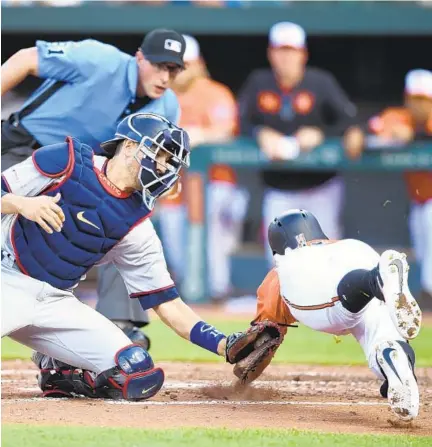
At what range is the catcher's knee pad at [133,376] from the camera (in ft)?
14.8

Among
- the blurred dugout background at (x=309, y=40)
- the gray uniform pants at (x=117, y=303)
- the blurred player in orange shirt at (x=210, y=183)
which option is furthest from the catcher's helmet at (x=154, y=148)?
the blurred dugout background at (x=309, y=40)

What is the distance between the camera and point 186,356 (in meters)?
6.85

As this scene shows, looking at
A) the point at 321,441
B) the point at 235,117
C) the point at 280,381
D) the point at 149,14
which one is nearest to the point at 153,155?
the point at 321,441

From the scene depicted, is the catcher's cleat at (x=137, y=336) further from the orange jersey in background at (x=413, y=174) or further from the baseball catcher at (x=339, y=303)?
the orange jersey in background at (x=413, y=174)

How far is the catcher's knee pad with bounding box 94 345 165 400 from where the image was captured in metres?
4.52

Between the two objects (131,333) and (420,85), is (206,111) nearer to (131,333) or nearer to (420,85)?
(420,85)

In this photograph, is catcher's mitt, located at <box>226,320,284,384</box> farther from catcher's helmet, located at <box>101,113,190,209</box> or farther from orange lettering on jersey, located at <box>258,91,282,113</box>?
orange lettering on jersey, located at <box>258,91,282,113</box>

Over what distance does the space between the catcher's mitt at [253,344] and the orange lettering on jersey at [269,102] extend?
5552 mm

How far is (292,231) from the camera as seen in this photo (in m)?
4.53

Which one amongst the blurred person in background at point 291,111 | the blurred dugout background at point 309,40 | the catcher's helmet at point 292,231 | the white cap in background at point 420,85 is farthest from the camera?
the blurred dugout background at point 309,40

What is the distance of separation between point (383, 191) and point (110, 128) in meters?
A: 6.99

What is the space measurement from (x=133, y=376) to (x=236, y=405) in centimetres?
45

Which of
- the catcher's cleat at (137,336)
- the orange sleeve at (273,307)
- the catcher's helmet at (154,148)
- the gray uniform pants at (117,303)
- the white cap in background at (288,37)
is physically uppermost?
the white cap in background at (288,37)

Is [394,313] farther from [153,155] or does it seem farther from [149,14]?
[149,14]
